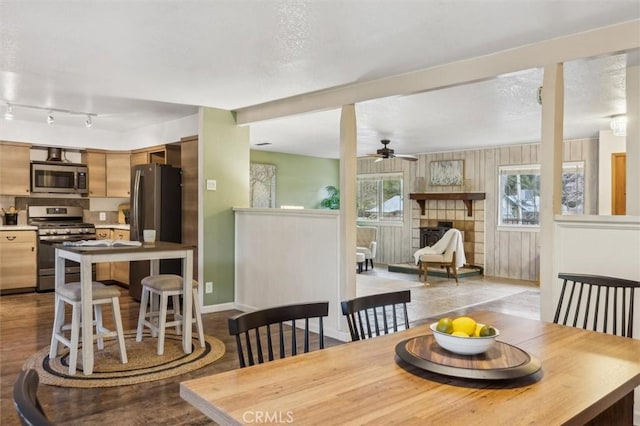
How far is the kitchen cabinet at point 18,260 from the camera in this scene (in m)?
6.07

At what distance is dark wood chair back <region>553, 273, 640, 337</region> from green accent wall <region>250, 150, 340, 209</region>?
731cm

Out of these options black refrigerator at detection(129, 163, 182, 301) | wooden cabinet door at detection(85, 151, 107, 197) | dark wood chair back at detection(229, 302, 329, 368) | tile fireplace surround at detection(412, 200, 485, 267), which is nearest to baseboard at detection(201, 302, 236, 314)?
black refrigerator at detection(129, 163, 182, 301)

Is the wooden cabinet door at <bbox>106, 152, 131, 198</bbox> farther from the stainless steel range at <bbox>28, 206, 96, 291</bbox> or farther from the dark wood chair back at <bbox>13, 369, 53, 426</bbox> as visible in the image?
the dark wood chair back at <bbox>13, 369, 53, 426</bbox>

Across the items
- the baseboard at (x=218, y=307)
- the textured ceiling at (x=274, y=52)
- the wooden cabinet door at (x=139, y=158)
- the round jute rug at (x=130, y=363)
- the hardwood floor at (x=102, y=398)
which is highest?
the textured ceiling at (x=274, y=52)

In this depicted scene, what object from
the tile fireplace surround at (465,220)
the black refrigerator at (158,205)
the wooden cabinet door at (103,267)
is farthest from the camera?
the tile fireplace surround at (465,220)

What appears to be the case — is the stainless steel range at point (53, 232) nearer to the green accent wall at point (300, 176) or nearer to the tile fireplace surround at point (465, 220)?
the green accent wall at point (300, 176)

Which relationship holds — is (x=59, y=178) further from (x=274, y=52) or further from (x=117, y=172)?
(x=274, y=52)

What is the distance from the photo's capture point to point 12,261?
6117mm

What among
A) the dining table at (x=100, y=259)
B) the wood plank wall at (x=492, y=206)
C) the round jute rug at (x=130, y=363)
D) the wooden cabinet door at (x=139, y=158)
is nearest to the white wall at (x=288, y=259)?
the round jute rug at (x=130, y=363)

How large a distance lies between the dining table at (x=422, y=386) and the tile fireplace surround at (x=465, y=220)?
7165 mm

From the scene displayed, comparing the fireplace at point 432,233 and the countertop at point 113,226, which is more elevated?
the countertop at point 113,226

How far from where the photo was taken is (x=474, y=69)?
11.1 ft

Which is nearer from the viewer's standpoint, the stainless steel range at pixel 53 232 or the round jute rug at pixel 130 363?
the round jute rug at pixel 130 363

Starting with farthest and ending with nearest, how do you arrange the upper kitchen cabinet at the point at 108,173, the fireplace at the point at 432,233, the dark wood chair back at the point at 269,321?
the fireplace at the point at 432,233 → the upper kitchen cabinet at the point at 108,173 → the dark wood chair back at the point at 269,321
